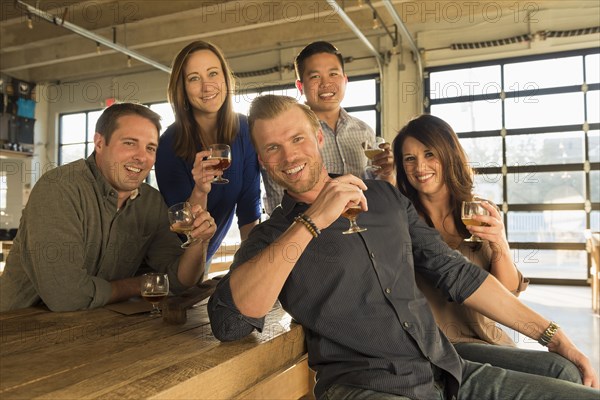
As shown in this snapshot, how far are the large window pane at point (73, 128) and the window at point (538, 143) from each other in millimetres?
7817

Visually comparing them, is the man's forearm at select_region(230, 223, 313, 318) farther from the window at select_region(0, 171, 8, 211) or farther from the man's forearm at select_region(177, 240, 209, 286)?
the window at select_region(0, 171, 8, 211)

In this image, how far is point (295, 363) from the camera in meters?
1.62

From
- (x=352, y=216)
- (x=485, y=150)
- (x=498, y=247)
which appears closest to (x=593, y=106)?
(x=485, y=150)

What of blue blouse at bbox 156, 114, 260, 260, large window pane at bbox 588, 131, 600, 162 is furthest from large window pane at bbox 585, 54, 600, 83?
blue blouse at bbox 156, 114, 260, 260

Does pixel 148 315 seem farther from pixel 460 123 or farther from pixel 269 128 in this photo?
pixel 460 123

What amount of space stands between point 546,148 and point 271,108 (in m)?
7.29

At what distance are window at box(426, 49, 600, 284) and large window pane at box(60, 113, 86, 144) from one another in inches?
308

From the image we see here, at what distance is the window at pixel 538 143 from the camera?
7.61 metres

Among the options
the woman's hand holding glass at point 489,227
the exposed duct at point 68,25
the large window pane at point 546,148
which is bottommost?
the woman's hand holding glass at point 489,227

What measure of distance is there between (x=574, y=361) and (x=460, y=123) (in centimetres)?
702

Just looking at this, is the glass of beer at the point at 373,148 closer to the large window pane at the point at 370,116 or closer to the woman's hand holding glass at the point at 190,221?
the woman's hand holding glass at the point at 190,221

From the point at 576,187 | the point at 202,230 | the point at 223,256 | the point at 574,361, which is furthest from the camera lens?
the point at 576,187

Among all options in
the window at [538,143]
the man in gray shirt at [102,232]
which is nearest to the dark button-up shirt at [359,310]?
the man in gray shirt at [102,232]

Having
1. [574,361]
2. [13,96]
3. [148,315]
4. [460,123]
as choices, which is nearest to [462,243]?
[574,361]
